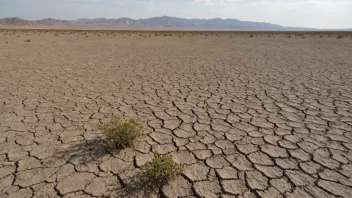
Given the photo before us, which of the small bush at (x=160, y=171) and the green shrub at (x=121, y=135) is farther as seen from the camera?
the green shrub at (x=121, y=135)

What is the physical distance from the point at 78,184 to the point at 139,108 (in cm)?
200

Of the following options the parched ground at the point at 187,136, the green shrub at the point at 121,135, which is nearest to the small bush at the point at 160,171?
the parched ground at the point at 187,136

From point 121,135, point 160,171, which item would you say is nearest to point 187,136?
point 121,135

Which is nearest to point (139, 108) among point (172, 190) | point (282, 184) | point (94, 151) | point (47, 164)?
point (94, 151)

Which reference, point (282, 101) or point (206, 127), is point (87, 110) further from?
point (282, 101)

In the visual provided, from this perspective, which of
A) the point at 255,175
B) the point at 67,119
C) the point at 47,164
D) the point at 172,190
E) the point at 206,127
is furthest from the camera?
the point at 67,119

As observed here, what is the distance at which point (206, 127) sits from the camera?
Answer: 10.8 feet

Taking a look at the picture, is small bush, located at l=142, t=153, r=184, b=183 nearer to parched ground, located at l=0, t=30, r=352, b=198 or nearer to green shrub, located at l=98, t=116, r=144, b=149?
parched ground, located at l=0, t=30, r=352, b=198

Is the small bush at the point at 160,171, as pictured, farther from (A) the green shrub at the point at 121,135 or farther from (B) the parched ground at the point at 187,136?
(A) the green shrub at the point at 121,135

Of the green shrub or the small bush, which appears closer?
the small bush

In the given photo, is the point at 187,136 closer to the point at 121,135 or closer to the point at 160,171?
the point at 121,135

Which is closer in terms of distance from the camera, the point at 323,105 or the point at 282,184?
the point at 282,184

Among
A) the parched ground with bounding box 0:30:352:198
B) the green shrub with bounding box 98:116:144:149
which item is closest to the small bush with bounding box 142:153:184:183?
the parched ground with bounding box 0:30:352:198

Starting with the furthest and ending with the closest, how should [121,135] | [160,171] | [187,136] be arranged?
[187,136] → [121,135] → [160,171]
